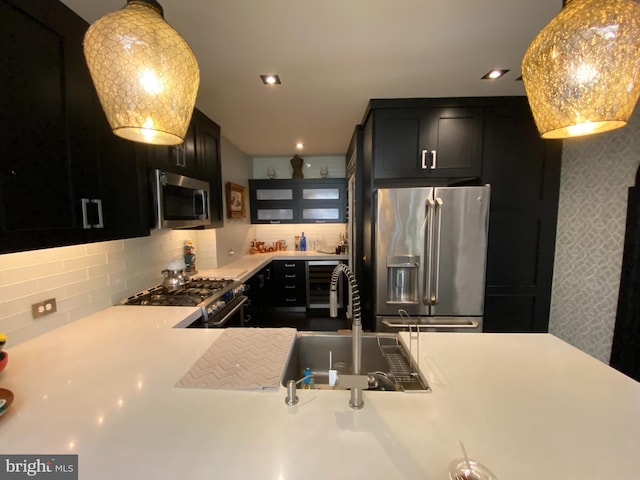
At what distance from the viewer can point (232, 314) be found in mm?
2168

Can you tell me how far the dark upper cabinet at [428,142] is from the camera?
2.38 metres

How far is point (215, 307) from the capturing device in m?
1.91

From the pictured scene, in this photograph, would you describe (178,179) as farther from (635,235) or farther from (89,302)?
(635,235)

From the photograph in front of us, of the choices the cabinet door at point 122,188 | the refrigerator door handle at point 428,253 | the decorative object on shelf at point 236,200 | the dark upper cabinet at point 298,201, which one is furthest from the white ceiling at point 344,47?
the dark upper cabinet at point 298,201

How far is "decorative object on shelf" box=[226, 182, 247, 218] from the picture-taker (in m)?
3.54

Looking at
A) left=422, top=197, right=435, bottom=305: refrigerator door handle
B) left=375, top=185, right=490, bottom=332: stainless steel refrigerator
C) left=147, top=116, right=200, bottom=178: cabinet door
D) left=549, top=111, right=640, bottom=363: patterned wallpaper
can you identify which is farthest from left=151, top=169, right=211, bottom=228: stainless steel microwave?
left=549, top=111, right=640, bottom=363: patterned wallpaper

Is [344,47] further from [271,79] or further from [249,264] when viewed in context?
[249,264]

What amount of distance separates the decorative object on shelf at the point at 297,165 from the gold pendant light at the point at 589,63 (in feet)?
12.8

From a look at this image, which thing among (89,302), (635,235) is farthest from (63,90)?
(635,235)

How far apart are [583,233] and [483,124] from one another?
1.25 metres

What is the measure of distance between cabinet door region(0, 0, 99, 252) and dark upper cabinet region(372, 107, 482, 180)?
2.04m

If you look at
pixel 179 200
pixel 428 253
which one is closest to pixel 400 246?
pixel 428 253

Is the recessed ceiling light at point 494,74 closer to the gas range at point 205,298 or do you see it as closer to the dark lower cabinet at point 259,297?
the gas range at point 205,298

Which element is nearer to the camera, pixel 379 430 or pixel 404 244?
pixel 379 430
